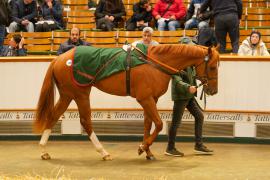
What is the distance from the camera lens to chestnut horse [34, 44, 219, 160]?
9766 mm

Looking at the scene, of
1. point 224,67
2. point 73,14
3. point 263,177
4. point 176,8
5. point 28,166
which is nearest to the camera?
point 263,177

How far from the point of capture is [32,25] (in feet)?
48.6

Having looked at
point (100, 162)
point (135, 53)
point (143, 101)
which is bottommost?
point (100, 162)

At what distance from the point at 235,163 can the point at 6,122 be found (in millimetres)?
4115

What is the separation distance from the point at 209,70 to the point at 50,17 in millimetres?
6007

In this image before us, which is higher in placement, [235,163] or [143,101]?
[143,101]

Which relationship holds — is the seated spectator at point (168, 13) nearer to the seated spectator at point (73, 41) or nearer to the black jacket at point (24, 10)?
the black jacket at point (24, 10)

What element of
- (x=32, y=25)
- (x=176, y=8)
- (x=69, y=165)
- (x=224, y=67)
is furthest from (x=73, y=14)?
(x=69, y=165)

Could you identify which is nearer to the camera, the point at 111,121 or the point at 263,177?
the point at 263,177

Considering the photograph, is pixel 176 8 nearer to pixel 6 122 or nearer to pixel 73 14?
pixel 73 14

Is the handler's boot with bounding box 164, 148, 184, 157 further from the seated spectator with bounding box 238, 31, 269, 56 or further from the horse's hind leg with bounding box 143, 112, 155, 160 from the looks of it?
the seated spectator with bounding box 238, 31, 269, 56

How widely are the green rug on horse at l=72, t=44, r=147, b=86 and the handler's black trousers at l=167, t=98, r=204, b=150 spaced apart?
953 millimetres

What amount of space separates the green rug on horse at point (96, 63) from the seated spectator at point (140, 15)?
4.57 metres

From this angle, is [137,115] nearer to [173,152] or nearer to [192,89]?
[173,152]
